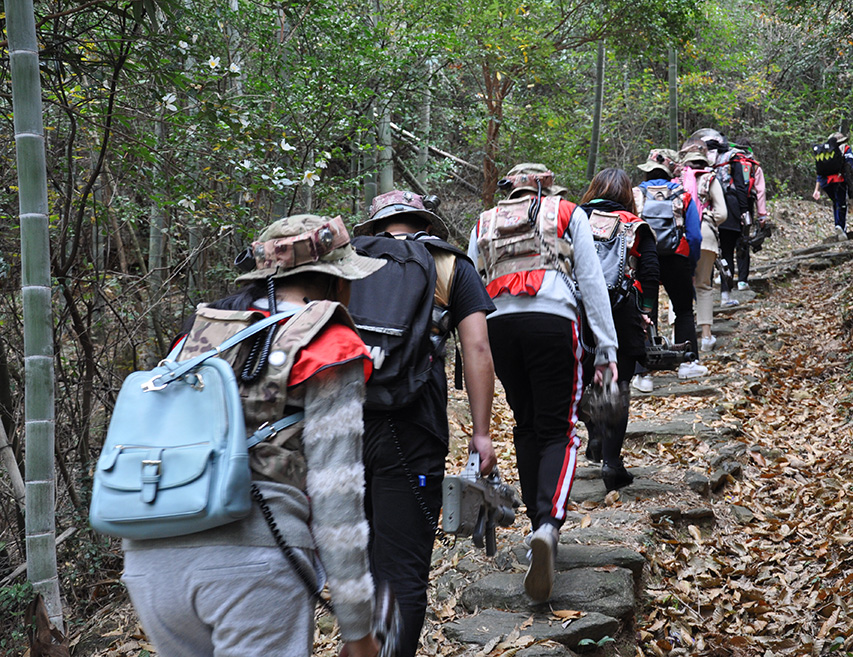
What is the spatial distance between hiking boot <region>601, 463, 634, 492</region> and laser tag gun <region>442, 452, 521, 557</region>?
68.2 inches

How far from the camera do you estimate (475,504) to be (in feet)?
9.14

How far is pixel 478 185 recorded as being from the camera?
1367 cm

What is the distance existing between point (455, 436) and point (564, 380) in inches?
144

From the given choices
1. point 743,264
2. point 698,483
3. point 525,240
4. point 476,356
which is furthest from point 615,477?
point 743,264

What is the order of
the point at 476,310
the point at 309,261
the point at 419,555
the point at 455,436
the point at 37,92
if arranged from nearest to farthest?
the point at 309,261 → the point at 419,555 → the point at 476,310 → the point at 37,92 → the point at 455,436

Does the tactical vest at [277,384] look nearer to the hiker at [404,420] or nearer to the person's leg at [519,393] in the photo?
the hiker at [404,420]

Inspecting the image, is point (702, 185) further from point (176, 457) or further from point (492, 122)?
point (176, 457)

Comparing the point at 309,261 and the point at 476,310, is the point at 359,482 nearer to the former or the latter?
the point at 309,261

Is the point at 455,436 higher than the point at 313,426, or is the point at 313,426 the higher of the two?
the point at 313,426

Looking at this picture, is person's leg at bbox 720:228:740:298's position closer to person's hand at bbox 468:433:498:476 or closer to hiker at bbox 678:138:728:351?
hiker at bbox 678:138:728:351

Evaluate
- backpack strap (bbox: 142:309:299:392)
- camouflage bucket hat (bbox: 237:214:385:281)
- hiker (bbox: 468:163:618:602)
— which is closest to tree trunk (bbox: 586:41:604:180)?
hiker (bbox: 468:163:618:602)

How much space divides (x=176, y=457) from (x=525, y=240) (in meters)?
2.22

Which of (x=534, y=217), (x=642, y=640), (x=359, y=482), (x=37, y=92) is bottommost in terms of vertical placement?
(x=642, y=640)

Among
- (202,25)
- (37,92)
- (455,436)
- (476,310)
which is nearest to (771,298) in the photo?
(455,436)
